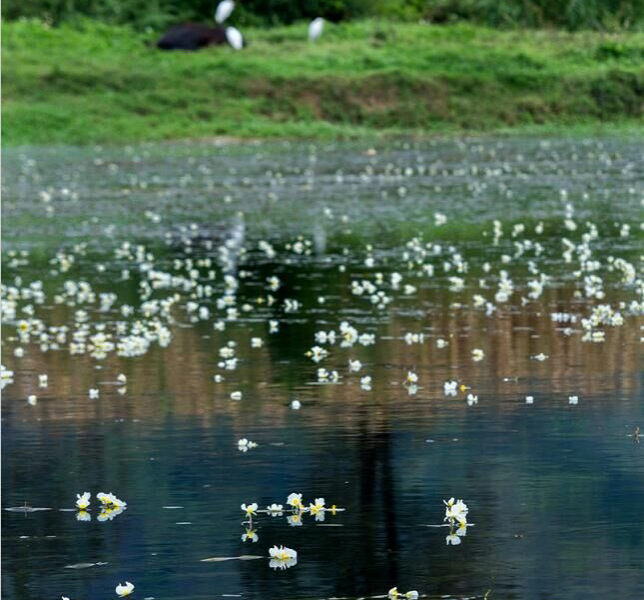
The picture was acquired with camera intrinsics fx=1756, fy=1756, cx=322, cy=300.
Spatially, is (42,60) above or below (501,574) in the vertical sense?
above

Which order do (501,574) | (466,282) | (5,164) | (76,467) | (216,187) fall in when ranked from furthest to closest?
(5,164) → (216,187) → (466,282) → (76,467) → (501,574)

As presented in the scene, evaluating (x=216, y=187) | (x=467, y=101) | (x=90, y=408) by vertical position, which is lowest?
(x=90, y=408)

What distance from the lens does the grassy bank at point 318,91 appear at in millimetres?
46000

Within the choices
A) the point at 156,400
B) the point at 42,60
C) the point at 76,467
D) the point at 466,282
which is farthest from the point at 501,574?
the point at 42,60

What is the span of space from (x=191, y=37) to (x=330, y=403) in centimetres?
4176

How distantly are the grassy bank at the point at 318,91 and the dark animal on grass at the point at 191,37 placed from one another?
0.97 metres

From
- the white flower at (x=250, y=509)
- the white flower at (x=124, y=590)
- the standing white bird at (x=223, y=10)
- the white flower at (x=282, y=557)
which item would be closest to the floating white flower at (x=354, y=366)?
the white flower at (x=250, y=509)

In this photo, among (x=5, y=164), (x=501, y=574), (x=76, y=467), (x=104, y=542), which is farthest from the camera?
(x=5, y=164)

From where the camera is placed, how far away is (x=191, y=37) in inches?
2040

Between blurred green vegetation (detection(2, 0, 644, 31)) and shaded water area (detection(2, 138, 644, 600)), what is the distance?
31420 mm

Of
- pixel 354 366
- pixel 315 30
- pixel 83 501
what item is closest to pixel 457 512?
pixel 83 501

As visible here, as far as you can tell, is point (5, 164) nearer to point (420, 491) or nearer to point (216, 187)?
point (216, 187)

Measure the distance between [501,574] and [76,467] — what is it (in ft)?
10.1

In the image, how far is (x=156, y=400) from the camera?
37.2 ft
